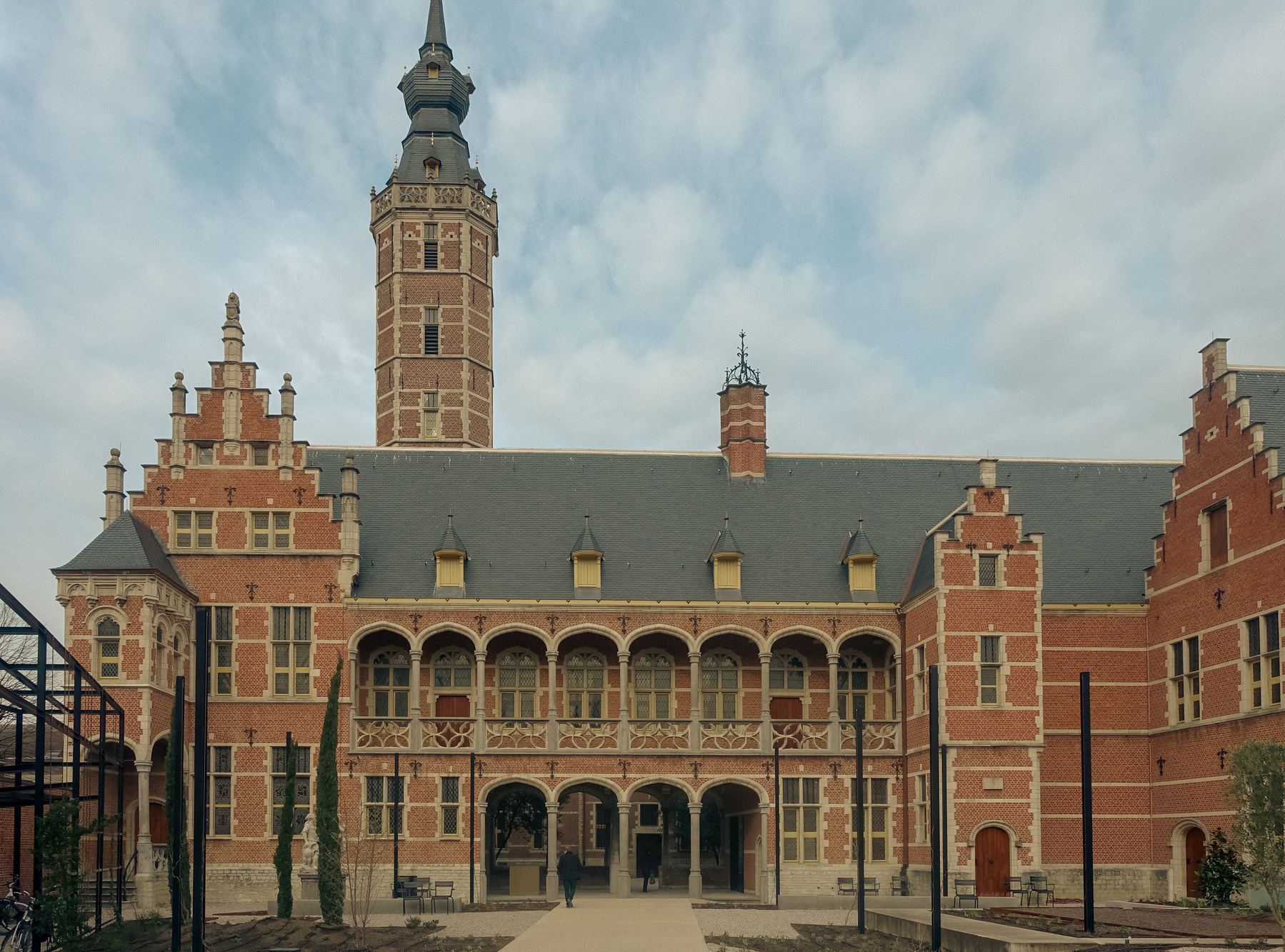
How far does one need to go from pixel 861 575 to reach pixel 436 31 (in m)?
33.9

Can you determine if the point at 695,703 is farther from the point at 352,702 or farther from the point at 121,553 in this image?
the point at 121,553

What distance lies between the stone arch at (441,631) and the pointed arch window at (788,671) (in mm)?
7970

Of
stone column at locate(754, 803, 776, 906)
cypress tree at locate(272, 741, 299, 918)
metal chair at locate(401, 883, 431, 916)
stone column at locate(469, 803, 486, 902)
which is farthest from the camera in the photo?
stone column at locate(469, 803, 486, 902)

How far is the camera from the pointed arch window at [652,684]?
124ft

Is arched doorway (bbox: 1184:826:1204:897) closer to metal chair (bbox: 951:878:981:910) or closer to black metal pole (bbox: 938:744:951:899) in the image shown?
metal chair (bbox: 951:878:981:910)

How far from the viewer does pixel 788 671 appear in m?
38.0

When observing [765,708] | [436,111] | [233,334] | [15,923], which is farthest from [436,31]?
[15,923]

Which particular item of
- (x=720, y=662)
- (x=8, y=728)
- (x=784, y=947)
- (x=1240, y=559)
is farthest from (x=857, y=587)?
(x=8, y=728)

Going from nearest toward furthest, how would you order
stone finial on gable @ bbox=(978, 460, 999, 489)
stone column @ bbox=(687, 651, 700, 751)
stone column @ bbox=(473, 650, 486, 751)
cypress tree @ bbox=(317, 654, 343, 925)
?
cypress tree @ bbox=(317, 654, 343, 925)
stone finial on gable @ bbox=(978, 460, 999, 489)
stone column @ bbox=(473, 650, 486, 751)
stone column @ bbox=(687, 651, 700, 751)

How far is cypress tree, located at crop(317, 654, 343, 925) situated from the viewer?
26.7m

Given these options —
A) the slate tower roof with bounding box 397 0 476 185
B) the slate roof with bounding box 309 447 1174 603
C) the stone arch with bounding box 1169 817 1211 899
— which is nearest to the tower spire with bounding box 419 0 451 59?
the slate tower roof with bounding box 397 0 476 185

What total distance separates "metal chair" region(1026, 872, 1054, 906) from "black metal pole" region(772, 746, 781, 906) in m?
5.70

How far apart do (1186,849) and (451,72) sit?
4158 centimetres

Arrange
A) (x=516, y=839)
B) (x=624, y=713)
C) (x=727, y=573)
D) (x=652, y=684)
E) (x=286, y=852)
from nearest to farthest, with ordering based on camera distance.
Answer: (x=286, y=852) → (x=624, y=713) → (x=727, y=573) → (x=652, y=684) → (x=516, y=839)
